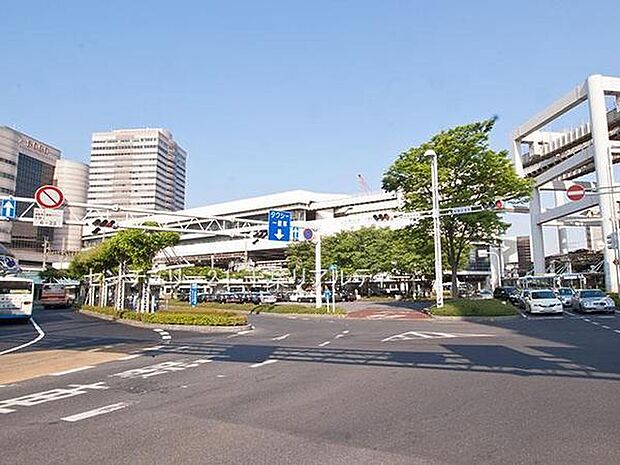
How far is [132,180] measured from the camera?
159 metres

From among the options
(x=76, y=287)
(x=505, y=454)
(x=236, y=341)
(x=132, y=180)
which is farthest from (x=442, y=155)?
(x=132, y=180)

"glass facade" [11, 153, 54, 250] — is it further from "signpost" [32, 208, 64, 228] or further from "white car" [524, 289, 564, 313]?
"white car" [524, 289, 564, 313]

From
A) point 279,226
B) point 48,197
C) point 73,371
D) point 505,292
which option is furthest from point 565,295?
point 73,371

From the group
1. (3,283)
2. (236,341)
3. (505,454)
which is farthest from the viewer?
(3,283)

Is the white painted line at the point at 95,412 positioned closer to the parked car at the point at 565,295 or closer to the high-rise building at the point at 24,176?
the parked car at the point at 565,295

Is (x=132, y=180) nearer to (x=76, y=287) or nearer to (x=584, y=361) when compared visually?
(x=76, y=287)

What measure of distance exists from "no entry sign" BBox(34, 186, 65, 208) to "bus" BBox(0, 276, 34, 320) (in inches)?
613

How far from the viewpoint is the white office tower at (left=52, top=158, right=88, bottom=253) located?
119062 mm

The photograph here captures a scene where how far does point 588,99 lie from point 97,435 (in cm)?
4924

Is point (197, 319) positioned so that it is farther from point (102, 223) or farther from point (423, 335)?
point (423, 335)

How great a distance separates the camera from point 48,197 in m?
18.3

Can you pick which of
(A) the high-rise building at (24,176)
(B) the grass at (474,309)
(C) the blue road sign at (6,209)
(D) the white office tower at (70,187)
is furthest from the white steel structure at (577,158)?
(D) the white office tower at (70,187)

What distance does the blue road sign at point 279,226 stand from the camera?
89.8 feet

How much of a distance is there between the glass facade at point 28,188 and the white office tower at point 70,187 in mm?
8131
